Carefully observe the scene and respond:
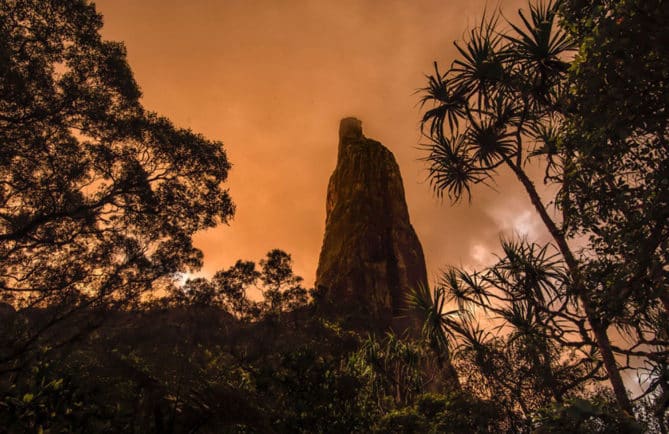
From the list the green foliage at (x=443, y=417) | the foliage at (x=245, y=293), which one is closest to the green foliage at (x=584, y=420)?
the green foliage at (x=443, y=417)

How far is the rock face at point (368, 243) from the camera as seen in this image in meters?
52.7

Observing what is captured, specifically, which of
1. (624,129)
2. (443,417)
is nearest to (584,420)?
(624,129)

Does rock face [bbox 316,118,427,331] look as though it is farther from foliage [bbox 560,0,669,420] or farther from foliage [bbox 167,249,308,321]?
foliage [bbox 560,0,669,420]

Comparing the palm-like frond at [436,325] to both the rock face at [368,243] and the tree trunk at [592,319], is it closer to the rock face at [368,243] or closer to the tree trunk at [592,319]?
the tree trunk at [592,319]

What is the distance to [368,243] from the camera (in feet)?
193

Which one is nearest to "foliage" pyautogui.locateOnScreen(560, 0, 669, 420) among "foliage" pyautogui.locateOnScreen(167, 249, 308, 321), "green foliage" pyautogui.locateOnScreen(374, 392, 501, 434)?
"green foliage" pyautogui.locateOnScreen(374, 392, 501, 434)

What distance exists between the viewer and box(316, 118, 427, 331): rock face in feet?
173

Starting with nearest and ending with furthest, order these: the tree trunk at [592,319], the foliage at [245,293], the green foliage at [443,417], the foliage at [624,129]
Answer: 1. the foliage at [624,129]
2. the tree trunk at [592,319]
3. the green foliage at [443,417]
4. the foliage at [245,293]

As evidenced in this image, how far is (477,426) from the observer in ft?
30.2

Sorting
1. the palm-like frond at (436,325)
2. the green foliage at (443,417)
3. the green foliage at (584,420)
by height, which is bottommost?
the green foliage at (584,420)

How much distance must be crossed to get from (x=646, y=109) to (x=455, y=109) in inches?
182

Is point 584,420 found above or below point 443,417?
below

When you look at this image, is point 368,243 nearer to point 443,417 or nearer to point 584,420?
point 443,417

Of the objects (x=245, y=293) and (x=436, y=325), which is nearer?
(x=436, y=325)
